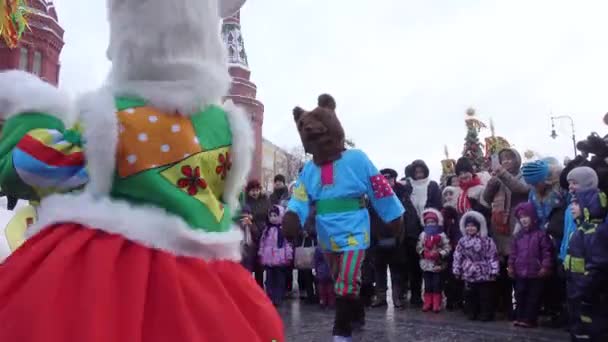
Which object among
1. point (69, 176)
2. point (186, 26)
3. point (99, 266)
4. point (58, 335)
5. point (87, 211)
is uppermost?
point (186, 26)

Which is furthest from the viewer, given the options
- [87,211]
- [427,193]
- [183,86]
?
[427,193]

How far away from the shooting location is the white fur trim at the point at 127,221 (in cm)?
175

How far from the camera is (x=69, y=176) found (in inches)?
71.4

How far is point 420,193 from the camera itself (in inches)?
311

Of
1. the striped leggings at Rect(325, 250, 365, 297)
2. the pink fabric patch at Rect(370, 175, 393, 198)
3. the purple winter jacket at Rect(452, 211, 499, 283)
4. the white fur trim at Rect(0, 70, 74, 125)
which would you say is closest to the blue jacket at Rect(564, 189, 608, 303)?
the purple winter jacket at Rect(452, 211, 499, 283)

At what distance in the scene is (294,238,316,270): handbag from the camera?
775 centimetres

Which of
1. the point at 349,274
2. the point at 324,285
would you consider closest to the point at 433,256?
the point at 324,285

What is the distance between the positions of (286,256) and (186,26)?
234 inches

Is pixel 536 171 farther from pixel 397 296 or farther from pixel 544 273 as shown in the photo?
pixel 397 296

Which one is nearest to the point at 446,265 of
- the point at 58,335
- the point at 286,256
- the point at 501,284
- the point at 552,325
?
the point at 501,284

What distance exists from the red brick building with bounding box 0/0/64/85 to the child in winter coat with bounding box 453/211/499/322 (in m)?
15.1

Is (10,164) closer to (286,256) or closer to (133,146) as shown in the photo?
(133,146)

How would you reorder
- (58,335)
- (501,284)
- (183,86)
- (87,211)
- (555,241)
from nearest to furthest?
(58,335)
(87,211)
(183,86)
(555,241)
(501,284)

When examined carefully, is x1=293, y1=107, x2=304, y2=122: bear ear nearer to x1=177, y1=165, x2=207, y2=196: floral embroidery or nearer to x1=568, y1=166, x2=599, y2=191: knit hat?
x1=568, y1=166, x2=599, y2=191: knit hat
